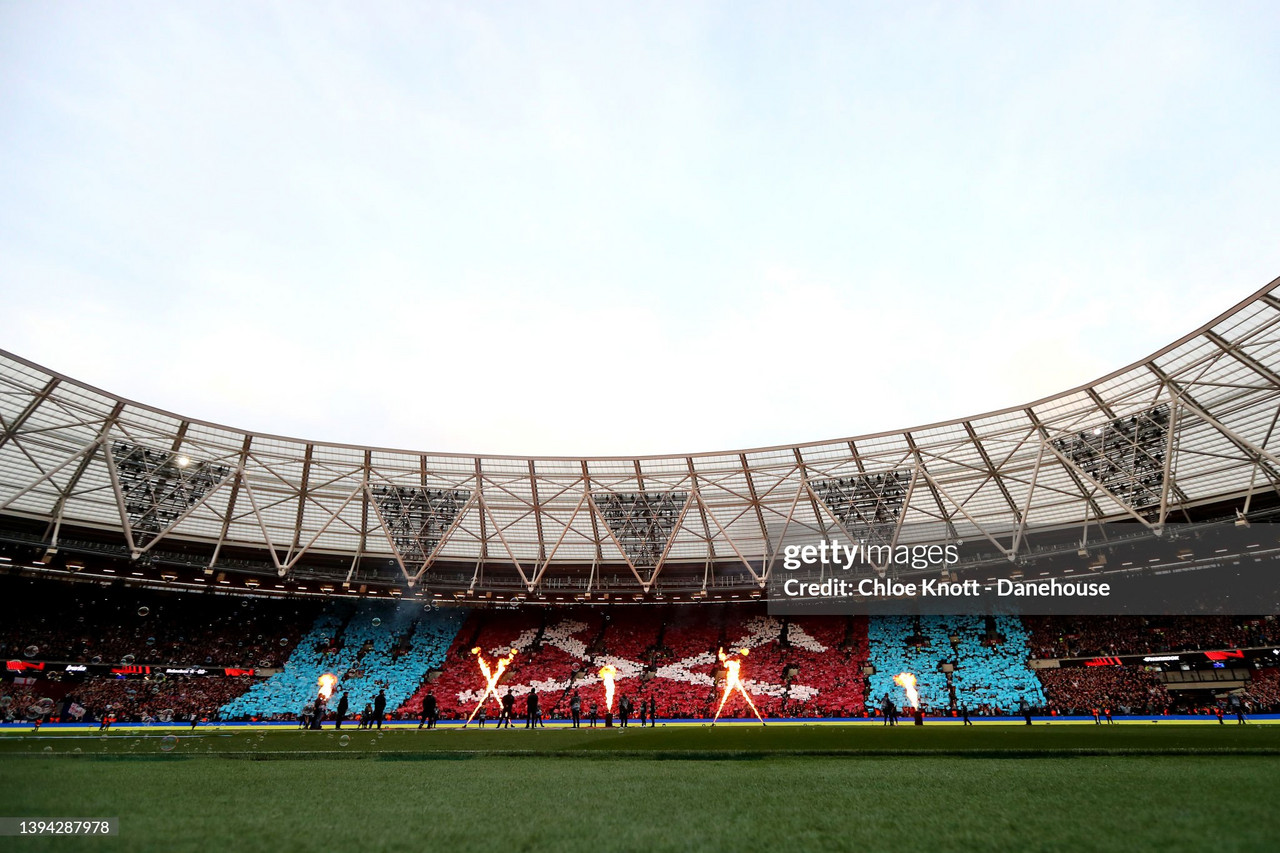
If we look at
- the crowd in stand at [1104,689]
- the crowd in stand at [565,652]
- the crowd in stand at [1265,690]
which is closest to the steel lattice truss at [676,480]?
the crowd in stand at [565,652]

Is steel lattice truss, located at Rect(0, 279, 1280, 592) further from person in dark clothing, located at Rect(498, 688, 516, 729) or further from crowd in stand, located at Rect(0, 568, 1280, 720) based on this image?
person in dark clothing, located at Rect(498, 688, 516, 729)

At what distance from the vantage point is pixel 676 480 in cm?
3272

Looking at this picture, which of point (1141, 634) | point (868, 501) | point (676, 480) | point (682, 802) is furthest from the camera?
point (1141, 634)

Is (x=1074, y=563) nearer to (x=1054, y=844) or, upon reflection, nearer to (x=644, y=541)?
(x=644, y=541)

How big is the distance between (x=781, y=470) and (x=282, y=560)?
28826 millimetres

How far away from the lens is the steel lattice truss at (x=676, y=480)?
949 inches

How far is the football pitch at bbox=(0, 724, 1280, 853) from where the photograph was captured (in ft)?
12.0

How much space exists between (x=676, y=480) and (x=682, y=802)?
2759cm

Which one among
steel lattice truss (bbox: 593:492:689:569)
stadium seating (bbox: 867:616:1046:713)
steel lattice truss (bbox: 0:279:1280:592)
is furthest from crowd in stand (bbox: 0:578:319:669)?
stadium seating (bbox: 867:616:1046:713)

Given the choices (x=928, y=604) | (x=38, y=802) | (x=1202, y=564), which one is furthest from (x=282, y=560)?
(x=1202, y=564)

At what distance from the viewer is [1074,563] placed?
34656 millimetres

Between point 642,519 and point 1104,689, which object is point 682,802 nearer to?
point 642,519

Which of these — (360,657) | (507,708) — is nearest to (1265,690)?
(507,708)

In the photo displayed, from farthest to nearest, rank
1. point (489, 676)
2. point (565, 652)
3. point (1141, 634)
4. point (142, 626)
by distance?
point (565, 652), point (142, 626), point (1141, 634), point (489, 676)
